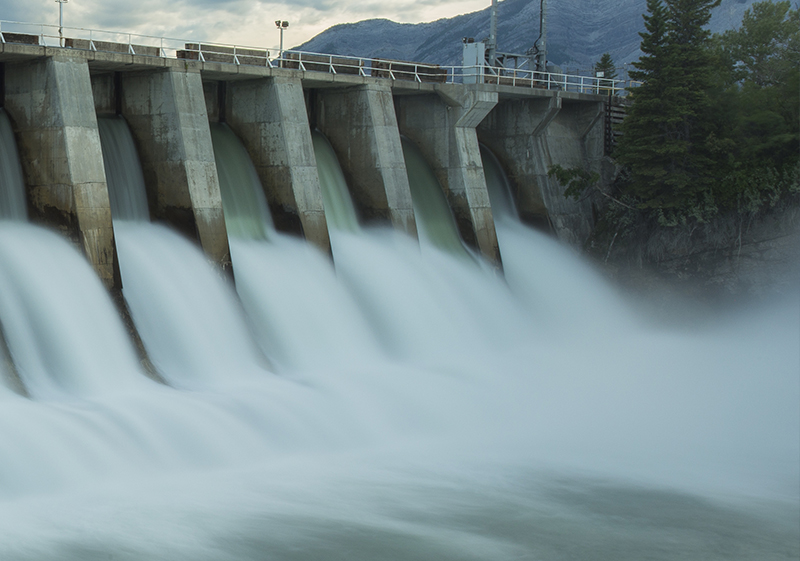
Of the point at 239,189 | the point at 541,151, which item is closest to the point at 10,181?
the point at 239,189

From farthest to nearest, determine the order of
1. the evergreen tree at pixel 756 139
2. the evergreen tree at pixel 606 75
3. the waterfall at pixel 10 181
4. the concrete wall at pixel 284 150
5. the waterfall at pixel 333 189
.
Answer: the evergreen tree at pixel 606 75
the evergreen tree at pixel 756 139
the waterfall at pixel 333 189
the concrete wall at pixel 284 150
the waterfall at pixel 10 181

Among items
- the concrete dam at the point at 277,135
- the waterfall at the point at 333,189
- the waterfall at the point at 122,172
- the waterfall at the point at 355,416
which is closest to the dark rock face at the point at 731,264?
the waterfall at the point at 355,416

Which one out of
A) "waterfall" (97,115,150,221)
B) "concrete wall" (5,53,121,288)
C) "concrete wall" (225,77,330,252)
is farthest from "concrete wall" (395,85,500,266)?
"concrete wall" (5,53,121,288)

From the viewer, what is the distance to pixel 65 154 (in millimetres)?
22359

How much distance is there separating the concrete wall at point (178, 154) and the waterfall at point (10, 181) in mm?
3584

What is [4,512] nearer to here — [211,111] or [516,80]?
[211,111]

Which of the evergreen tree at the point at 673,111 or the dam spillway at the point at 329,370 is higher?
the evergreen tree at the point at 673,111

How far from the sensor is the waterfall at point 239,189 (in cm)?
2748

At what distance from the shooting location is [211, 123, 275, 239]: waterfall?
27.5 metres

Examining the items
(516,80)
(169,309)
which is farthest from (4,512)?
(516,80)

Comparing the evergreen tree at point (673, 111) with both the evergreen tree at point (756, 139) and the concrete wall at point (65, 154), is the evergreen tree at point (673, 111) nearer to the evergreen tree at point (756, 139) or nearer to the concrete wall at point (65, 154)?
the evergreen tree at point (756, 139)

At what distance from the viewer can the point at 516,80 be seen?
123 ft

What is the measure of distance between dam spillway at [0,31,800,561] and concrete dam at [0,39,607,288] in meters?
0.09

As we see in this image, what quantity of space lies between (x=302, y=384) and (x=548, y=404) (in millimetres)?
6455
